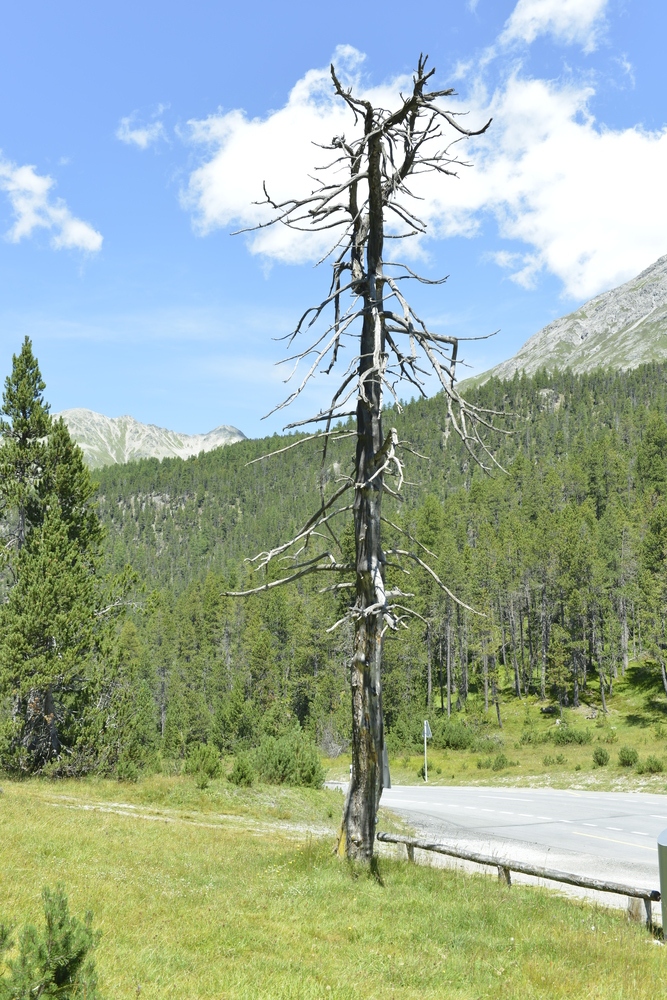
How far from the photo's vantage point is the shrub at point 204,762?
20562mm

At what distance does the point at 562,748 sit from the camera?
40.9 m

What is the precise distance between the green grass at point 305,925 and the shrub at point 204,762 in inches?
373

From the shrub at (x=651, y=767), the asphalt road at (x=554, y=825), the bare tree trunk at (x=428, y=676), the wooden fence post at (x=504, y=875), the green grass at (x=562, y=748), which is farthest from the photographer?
the bare tree trunk at (x=428, y=676)

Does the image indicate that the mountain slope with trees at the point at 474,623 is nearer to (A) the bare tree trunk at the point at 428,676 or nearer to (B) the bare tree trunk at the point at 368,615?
(A) the bare tree trunk at the point at 428,676

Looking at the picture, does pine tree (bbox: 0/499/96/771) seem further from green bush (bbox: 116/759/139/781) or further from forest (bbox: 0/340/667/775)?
green bush (bbox: 116/759/139/781)

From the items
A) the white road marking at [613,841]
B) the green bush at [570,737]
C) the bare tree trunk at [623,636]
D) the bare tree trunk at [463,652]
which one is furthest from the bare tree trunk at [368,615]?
the bare tree trunk at [623,636]

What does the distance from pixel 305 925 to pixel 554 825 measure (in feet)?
44.8

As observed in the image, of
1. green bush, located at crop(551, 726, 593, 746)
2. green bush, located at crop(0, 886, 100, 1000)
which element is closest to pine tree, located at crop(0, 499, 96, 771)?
green bush, located at crop(0, 886, 100, 1000)

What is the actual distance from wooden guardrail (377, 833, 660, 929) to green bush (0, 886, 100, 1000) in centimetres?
627

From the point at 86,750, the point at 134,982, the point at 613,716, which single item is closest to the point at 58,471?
the point at 86,750

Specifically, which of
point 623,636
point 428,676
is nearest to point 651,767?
point 428,676

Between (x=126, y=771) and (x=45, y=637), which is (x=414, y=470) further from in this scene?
(x=45, y=637)

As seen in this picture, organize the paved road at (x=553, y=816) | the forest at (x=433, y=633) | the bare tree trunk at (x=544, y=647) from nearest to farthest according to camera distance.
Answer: the paved road at (x=553, y=816) < the forest at (x=433, y=633) < the bare tree trunk at (x=544, y=647)

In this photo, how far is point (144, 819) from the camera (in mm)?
14039
